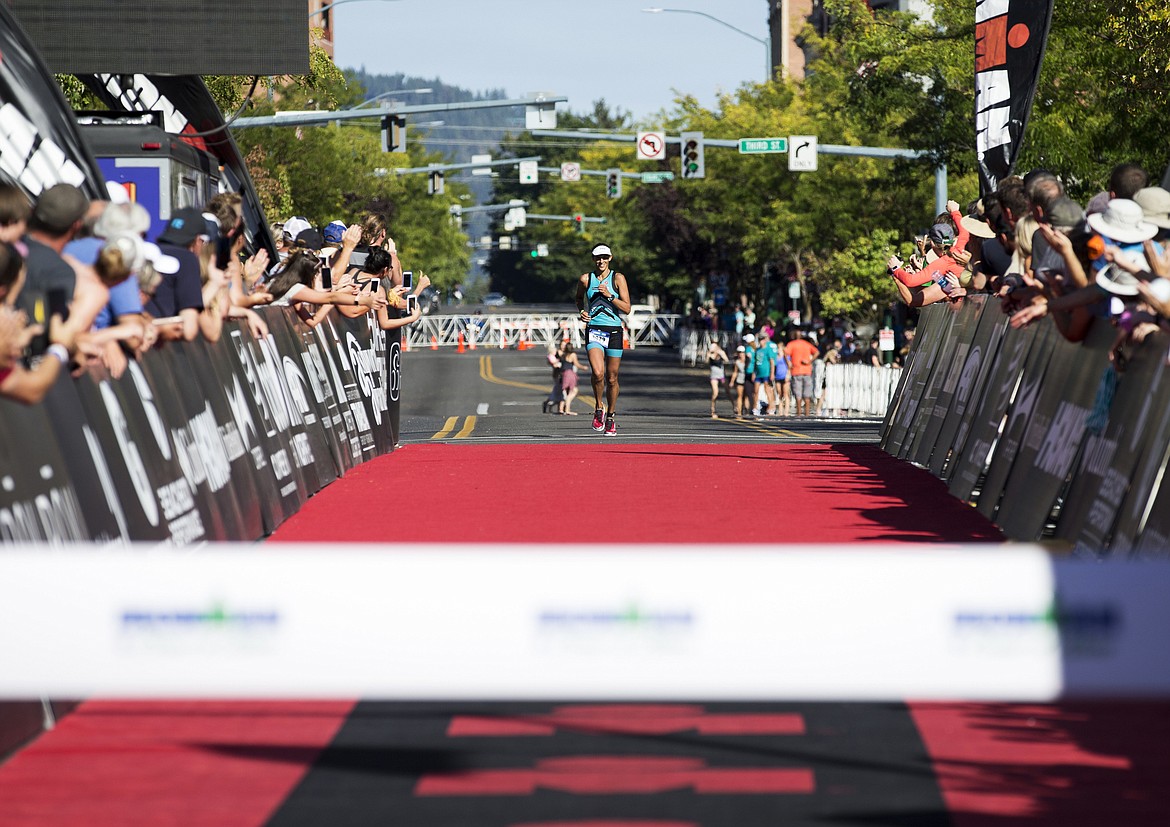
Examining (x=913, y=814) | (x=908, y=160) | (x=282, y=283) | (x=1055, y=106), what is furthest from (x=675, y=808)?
(x=908, y=160)

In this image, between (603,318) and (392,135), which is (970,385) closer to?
(603,318)

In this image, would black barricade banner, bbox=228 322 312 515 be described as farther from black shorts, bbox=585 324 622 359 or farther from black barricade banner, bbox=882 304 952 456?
black shorts, bbox=585 324 622 359

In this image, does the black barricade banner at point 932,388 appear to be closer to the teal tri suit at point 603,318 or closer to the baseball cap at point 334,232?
the teal tri suit at point 603,318

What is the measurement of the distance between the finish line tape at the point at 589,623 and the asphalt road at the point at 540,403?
47.2 feet

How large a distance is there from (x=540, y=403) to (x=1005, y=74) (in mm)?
29737

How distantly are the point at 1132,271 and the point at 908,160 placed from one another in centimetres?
3035

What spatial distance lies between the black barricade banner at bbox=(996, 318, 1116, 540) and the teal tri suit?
8.43m

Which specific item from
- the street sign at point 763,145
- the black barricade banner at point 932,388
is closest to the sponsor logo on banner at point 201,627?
the black barricade banner at point 932,388

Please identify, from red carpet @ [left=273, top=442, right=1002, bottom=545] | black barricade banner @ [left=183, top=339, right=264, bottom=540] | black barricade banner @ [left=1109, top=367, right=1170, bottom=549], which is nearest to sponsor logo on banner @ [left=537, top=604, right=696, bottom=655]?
black barricade banner @ [left=1109, top=367, right=1170, bottom=549]

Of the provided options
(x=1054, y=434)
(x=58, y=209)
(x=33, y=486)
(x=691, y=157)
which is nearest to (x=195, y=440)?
(x=58, y=209)

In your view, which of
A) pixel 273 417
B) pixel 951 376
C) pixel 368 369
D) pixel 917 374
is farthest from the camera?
pixel 368 369

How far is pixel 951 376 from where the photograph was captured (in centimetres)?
1462

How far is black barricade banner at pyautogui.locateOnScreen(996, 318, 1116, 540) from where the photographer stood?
9.56 meters

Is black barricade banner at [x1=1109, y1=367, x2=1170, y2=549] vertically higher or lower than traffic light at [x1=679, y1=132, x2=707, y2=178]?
lower
